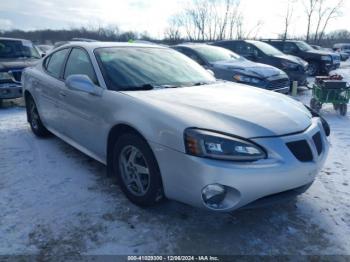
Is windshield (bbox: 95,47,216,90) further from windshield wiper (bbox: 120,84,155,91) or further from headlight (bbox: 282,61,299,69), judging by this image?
headlight (bbox: 282,61,299,69)

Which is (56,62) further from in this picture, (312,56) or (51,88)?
(312,56)

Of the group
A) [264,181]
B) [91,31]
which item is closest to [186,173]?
[264,181]

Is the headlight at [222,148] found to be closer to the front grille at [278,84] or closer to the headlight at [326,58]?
the front grille at [278,84]

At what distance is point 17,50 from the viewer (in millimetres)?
8812

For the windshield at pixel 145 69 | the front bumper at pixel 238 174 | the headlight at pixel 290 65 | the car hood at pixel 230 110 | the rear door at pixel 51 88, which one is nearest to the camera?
the front bumper at pixel 238 174

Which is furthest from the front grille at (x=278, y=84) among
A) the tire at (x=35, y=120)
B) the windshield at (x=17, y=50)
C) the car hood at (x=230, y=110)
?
the windshield at (x=17, y=50)

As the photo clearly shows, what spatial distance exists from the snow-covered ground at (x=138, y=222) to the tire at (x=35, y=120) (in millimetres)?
1295

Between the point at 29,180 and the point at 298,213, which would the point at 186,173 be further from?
the point at 29,180

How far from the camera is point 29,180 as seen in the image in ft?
12.2

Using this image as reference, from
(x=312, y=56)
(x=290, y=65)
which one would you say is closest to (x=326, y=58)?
(x=312, y=56)

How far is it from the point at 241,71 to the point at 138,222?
5.53 metres

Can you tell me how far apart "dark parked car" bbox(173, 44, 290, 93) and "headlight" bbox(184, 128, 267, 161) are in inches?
210

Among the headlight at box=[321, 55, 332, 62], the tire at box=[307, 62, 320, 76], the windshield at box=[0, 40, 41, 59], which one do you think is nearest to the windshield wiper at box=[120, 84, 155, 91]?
the windshield at box=[0, 40, 41, 59]

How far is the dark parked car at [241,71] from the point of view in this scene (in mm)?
7531
